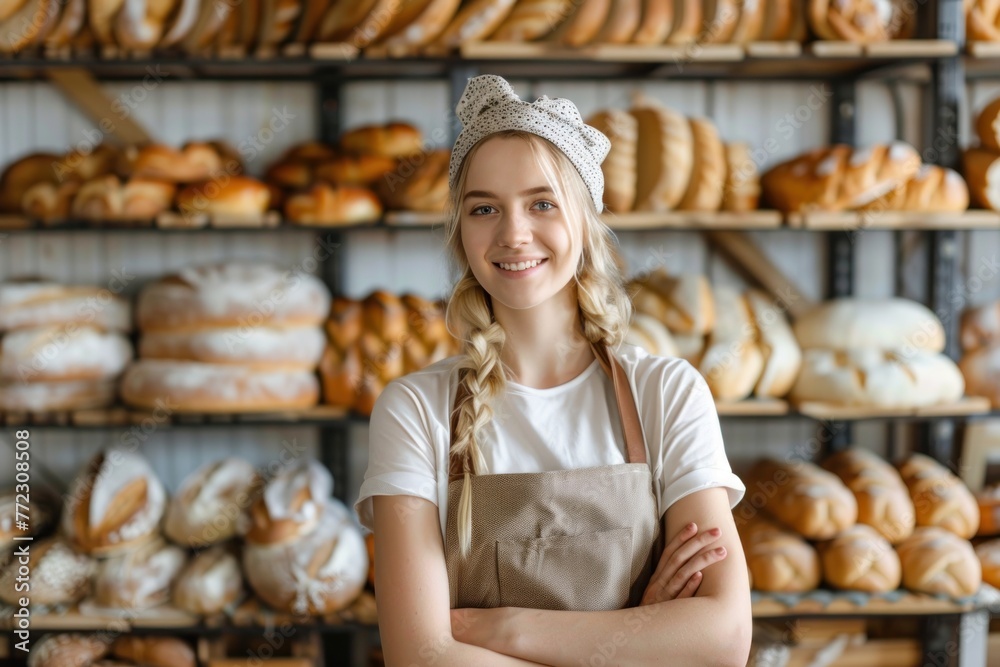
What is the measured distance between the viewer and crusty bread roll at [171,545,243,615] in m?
2.27

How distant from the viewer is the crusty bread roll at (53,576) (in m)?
2.29

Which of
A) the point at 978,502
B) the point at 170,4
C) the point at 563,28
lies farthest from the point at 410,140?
the point at 978,502

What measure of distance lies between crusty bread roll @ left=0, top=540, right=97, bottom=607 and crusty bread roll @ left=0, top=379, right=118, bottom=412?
0.37m

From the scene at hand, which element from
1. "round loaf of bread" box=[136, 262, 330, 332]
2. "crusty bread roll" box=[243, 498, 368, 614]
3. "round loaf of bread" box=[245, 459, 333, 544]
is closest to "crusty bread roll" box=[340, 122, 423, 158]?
"round loaf of bread" box=[136, 262, 330, 332]

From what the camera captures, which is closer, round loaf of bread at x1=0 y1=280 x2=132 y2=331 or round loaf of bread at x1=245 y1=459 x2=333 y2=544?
round loaf of bread at x1=245 y1=459 x2=333 y2=544

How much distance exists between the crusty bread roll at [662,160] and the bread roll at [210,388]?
111 centimetres

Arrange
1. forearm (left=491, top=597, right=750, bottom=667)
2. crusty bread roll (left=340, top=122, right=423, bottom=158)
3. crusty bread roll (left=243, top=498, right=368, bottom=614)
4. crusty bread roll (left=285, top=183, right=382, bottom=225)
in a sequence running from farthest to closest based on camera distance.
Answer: crusty bread roll (left=340, top=122, right=423, bottom=158) < crusty bread roll (left=285, top=183, right=382, bottom=225) < crusty bread roll (left=243, top=498, right=368, bottom=614) < forearm (left=491, top=597, right=750, bottom=667)

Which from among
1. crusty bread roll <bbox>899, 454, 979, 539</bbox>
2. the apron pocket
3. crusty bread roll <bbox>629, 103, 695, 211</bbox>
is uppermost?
crusty bread roll <bbox>629, 103, 695, 211</bbox>

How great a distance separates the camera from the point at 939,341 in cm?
246

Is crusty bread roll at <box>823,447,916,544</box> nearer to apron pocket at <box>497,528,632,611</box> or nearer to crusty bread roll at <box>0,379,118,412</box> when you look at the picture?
apron pocket at <box>497,528,632,611</box>

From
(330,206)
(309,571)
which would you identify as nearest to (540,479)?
(309,571)

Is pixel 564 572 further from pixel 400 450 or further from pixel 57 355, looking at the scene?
pixel 57 355

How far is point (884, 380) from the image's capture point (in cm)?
237

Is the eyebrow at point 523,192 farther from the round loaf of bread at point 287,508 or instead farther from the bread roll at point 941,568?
the bread roll at point 941,568
